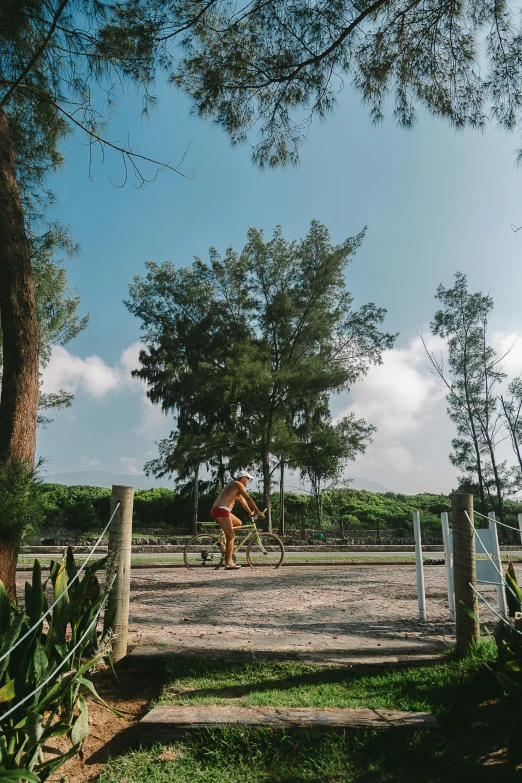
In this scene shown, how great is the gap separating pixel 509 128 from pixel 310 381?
1829 cm

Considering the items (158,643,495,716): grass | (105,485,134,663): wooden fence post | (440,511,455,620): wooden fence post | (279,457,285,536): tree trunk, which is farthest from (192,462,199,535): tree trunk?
(158,643,495,716): grass

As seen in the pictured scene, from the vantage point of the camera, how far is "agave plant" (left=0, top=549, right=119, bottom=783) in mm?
2924

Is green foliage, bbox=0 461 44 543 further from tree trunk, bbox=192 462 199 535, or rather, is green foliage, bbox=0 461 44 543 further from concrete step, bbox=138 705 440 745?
tree trunk, bbox=192 462 199 535

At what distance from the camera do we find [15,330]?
6.46 meters

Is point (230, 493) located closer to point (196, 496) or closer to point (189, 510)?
point (196, 496)

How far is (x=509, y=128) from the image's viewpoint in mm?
7539

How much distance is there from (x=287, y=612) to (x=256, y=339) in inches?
844

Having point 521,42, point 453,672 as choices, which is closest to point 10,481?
point 453,672

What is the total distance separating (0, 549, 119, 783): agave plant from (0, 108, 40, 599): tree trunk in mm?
2388

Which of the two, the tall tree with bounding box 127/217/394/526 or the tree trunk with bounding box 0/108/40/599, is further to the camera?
the tall tree with bounding box 127/217/394/526

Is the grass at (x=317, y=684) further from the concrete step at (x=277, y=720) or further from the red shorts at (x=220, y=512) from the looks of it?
the red shorts at (x=220, y=512)

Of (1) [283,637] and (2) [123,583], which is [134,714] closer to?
(2) [123,583]

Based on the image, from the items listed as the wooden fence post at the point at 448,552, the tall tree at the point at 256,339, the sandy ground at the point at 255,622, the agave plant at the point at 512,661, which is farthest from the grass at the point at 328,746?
the tall tree at the point at 256,339

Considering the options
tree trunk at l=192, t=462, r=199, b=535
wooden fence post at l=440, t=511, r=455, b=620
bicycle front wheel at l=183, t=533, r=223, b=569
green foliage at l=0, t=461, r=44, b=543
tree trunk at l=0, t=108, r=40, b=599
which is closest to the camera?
green foliage at l=0, t=461, r=44, b=543
